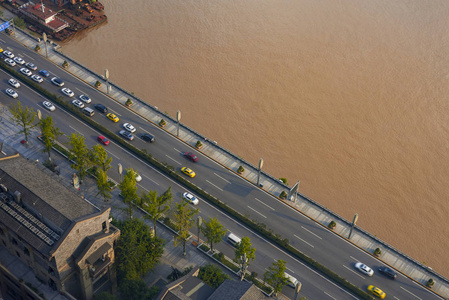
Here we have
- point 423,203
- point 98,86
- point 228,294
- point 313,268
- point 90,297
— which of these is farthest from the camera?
point 98,86

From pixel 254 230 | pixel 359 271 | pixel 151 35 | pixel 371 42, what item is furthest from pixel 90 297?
pixel 371 42

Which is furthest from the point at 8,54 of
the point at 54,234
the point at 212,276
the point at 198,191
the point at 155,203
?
the point at 212,276

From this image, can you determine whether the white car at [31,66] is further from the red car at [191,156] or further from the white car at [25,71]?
the red car at [191,156]

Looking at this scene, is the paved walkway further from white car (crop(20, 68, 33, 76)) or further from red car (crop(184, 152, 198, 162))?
white car (crop(20, 68, 33, 76))

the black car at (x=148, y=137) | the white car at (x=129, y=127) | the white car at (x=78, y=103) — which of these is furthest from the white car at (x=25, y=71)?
the black car at (x=148, y=137)

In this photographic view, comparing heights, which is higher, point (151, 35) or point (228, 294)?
point (151, 35)

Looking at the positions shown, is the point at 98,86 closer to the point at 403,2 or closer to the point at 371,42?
the point at 371,42
